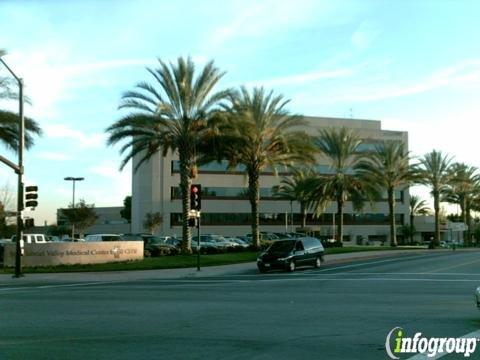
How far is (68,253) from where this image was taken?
34344 millimetres

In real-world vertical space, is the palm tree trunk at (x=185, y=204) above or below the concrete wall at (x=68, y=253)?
above

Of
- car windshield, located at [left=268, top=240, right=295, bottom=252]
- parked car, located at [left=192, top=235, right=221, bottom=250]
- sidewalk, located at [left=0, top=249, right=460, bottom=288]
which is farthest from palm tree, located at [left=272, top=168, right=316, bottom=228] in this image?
sidewalk, located at [left=0, top=249, right=460, bottom=288]

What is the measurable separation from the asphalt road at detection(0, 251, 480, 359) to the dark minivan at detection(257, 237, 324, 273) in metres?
8.00

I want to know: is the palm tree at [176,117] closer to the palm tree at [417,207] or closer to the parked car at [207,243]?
the parked car at [207,243]

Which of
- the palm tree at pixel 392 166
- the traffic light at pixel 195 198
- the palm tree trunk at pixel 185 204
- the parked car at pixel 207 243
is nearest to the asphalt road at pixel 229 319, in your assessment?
the traffic light at pixel 195 198

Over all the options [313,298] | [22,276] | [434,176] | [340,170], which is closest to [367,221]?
[434,176]

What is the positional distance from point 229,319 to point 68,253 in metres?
23.0

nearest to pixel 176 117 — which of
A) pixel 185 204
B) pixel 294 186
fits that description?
pixel 185 204

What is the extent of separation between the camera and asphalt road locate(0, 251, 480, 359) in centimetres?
969

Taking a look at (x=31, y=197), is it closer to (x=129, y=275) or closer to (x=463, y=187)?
(x=129, y=275)

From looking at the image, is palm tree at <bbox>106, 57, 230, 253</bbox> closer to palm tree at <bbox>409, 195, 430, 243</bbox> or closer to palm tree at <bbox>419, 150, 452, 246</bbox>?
→ palm tree at <bbox>419, 150, 452, 246</bbox>

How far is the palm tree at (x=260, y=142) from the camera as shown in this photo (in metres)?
42.6

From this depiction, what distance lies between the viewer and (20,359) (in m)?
9.03

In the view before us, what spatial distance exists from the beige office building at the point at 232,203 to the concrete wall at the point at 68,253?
42.7 m
